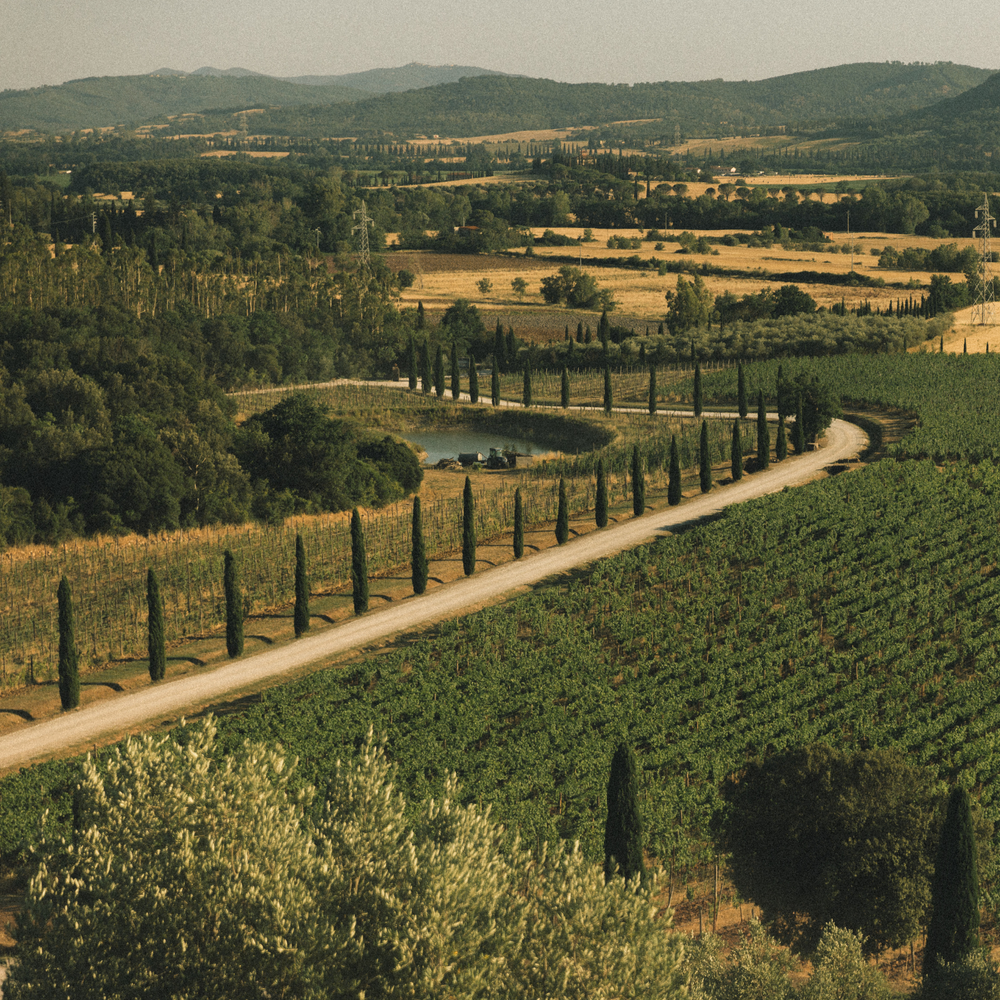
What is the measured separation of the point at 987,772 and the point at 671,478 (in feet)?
100.0

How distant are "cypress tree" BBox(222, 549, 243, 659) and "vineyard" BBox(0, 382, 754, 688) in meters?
3.32

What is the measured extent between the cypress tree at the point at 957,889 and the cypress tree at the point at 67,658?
25535mm

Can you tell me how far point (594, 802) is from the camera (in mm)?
32719

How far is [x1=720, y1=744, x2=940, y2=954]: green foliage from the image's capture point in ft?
94.5

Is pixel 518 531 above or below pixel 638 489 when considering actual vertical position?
below

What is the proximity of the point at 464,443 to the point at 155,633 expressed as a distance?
177 feet

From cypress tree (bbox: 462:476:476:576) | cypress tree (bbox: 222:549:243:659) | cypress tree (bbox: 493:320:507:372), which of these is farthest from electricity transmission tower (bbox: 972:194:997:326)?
cypress tree (bbox: 222:549:243:659)

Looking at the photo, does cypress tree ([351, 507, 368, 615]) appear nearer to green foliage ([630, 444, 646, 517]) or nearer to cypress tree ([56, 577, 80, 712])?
cypress tree ([56, 577, 80, 712])

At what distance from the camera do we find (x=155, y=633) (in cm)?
4084

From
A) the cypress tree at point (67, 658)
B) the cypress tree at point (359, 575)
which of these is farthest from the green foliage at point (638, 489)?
the cypress tree at point (67, 658)

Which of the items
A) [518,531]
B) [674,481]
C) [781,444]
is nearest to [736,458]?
[781,444]

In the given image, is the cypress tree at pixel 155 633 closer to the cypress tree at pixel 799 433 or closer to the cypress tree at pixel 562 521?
the cypress tree at pixel 562 521

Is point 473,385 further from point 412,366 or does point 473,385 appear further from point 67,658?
point 67,658

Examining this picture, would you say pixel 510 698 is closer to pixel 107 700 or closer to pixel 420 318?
pixel 107 700
